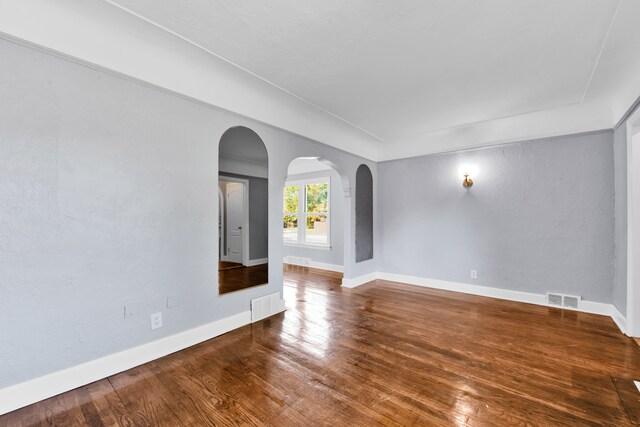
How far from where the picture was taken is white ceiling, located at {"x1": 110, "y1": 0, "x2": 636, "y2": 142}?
6.07 ft

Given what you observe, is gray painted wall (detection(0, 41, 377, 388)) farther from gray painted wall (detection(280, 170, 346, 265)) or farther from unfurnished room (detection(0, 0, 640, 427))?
gray painted wall (detection(280, 170, 346, 265))

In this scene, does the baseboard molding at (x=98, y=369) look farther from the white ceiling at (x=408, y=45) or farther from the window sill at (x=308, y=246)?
the window sill at (x=308, y=246)

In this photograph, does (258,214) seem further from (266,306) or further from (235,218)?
(266,306)

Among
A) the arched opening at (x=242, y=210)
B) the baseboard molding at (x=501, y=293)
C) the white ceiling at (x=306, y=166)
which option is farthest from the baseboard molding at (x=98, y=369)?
the white ceiling at (x=306, y=166)

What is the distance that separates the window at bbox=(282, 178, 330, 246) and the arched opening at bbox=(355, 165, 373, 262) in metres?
1.21

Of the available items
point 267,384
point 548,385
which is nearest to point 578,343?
point 548,385

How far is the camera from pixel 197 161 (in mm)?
2699

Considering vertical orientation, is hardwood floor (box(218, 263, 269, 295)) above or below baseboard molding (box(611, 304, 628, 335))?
above

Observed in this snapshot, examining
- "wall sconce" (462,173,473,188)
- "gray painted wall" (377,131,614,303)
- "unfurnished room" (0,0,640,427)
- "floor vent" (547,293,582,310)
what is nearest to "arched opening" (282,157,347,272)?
"gray painted wall" (377,131,614,303)

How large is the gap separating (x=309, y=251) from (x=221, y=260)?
3.60 m

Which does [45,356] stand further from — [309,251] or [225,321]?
[309,251]

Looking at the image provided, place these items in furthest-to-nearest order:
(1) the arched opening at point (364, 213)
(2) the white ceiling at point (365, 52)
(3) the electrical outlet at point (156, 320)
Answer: (1) the arched opening at point (364, 213) → (3) the electrical outlet at point (156, 320) → (2) the white ceiling at point (365, 52)

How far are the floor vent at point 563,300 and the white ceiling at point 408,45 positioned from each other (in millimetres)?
2514

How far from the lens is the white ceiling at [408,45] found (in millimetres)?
1852
